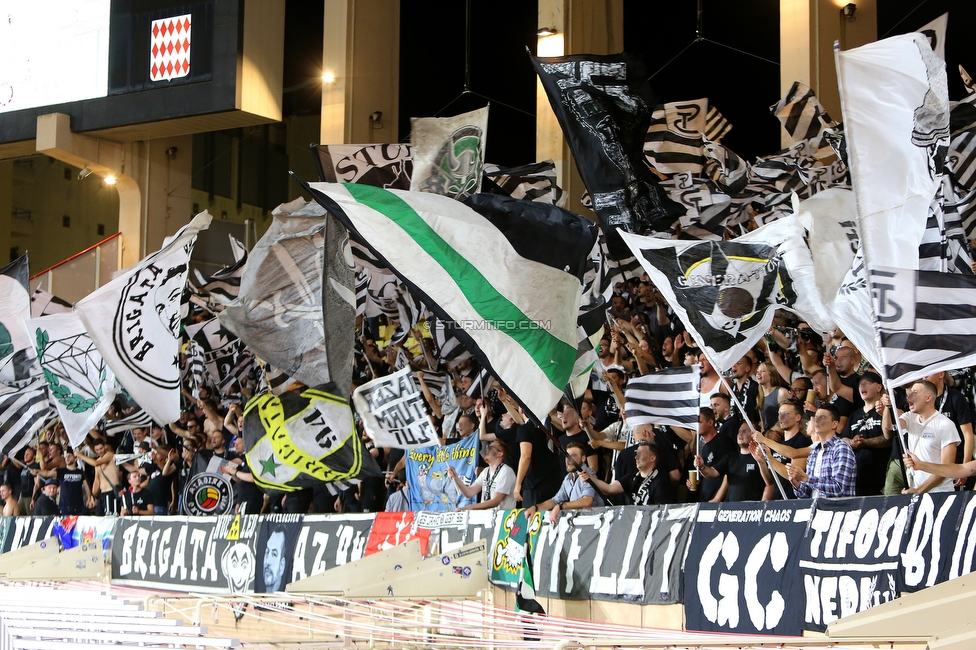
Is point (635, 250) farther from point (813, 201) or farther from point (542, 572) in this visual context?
point (542, 572)

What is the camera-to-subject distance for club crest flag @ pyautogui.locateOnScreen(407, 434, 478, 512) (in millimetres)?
13727

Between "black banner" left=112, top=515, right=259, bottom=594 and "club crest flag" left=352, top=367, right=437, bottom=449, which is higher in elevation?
"club crest flag" left=352, top=367, right=437, bottom=449

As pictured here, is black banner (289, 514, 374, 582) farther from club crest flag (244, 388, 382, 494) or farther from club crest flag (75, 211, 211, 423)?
club crest flag (75, 211, 211, 423)

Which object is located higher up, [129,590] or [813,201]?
[813,201]

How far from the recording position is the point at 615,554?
11.2 metres

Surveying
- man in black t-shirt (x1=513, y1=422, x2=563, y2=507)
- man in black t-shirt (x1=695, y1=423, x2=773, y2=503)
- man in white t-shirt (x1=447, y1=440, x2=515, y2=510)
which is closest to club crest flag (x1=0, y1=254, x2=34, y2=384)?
man in white t-shirt (x1=447, y1=440, x2=515, y2=510)

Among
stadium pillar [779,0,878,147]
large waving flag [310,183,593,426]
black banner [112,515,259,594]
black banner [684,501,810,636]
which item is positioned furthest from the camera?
stadium pillar [779,0,878,147]

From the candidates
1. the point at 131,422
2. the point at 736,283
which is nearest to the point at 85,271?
the point at 131,422

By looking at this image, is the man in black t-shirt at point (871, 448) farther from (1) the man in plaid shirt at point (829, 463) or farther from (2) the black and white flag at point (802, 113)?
(2) the black and white flag at point (802, 113)

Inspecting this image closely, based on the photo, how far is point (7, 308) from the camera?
19578mm

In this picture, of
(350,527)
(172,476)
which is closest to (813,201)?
(350,527)

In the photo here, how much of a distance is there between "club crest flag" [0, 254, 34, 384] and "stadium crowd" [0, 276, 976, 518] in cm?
167

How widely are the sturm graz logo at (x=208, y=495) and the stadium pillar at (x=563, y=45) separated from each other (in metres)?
7.60

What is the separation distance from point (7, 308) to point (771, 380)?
42.3 feet
